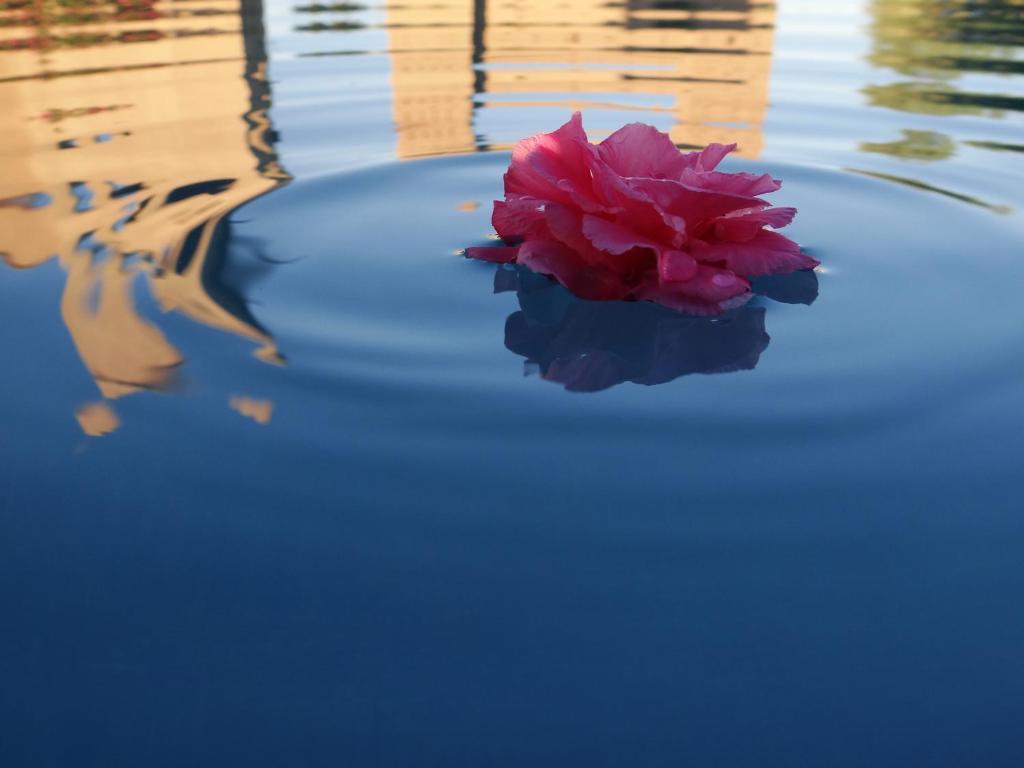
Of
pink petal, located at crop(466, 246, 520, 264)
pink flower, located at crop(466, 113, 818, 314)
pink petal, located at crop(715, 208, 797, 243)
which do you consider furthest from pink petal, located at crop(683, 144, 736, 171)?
pink petal, located at crop(466, 246, 520, 264)

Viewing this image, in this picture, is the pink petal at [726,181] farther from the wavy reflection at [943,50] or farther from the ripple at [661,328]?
the wavy reflection at [943,50]

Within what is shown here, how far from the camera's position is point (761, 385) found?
4.82 feet

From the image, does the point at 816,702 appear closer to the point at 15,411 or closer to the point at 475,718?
the point at 475,718

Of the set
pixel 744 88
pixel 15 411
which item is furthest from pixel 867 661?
pixel 744 88

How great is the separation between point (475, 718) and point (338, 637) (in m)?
0.18

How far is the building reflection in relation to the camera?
1.62m

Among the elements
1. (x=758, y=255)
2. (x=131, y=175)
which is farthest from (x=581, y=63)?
(x=758, y=255)

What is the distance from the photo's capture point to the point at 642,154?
175 cm

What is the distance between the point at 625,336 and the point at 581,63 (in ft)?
10.0

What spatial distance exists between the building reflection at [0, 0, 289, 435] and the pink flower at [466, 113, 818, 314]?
1.84ft

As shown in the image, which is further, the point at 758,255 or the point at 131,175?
the point at 131,175

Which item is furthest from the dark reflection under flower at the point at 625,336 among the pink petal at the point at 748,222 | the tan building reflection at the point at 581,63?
the tan building reflection at the point at 581,63

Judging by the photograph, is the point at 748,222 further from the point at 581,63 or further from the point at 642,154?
the point at 581,63

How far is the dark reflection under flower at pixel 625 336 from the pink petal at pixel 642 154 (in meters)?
0.24
